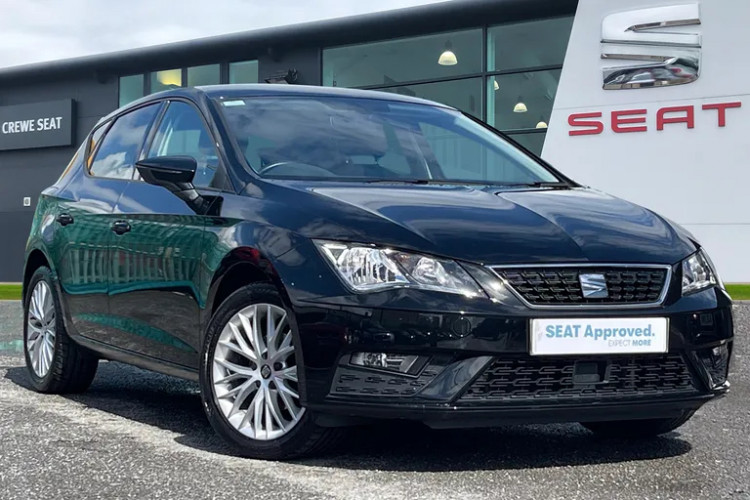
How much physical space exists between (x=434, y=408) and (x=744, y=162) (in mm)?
16687

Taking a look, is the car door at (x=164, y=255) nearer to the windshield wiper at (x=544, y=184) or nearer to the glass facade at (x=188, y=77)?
the windshield wiper at (x=544, y=184)

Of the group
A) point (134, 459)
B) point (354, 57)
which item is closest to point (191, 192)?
point (134, 459)

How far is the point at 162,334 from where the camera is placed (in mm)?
4930

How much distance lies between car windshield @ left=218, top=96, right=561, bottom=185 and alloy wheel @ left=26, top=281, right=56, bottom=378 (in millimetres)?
1937

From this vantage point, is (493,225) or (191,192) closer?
(493,225)

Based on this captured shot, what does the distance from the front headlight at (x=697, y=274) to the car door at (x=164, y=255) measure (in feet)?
6.37

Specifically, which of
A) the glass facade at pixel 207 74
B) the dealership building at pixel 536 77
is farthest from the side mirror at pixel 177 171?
the glass facade at pixel 207 74

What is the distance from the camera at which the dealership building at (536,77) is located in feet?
63.4

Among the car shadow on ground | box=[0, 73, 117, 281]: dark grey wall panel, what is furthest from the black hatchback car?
box=[0, 73, 117, 281]: dark grey wall panel

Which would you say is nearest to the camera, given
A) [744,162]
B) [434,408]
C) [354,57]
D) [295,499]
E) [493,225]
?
[295,499]

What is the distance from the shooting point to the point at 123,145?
234 inches

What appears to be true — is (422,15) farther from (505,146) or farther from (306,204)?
(306,204)

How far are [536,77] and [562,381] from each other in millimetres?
17926

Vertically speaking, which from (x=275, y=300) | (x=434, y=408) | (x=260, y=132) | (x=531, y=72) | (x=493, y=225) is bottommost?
(x=434, y=408)
